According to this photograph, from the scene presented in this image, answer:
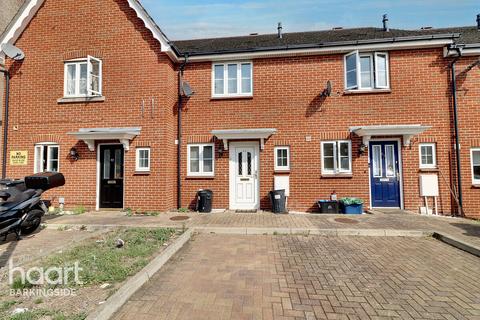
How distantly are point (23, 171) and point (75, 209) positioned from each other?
2.70 metres

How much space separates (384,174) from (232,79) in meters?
6.84

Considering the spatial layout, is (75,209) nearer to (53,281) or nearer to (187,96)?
(187,96)

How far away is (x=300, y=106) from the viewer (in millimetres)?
9891

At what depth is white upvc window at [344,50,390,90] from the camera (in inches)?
376

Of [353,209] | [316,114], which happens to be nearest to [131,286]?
[353,209]

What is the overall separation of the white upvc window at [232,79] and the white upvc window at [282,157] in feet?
8.40

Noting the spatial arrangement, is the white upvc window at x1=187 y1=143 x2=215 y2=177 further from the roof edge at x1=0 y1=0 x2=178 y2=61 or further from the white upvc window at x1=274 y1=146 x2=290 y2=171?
the roof edge at x1=0 y1=0 x2=178 y2=61

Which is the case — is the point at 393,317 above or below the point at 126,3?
below

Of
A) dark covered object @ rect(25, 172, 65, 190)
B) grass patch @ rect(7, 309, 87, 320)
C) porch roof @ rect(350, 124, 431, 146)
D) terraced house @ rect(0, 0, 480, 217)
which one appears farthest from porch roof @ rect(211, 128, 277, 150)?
grass patch @ rect(7, 309, 87, 320)

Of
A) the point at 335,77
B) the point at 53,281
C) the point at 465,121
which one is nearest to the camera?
the point at 53,281

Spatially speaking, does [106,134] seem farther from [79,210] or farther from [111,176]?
[79,210]

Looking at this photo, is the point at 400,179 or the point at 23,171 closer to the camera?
the point at 400,179

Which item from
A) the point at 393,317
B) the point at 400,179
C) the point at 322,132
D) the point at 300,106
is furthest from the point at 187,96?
the point at 393,317

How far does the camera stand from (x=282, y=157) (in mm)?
9930
